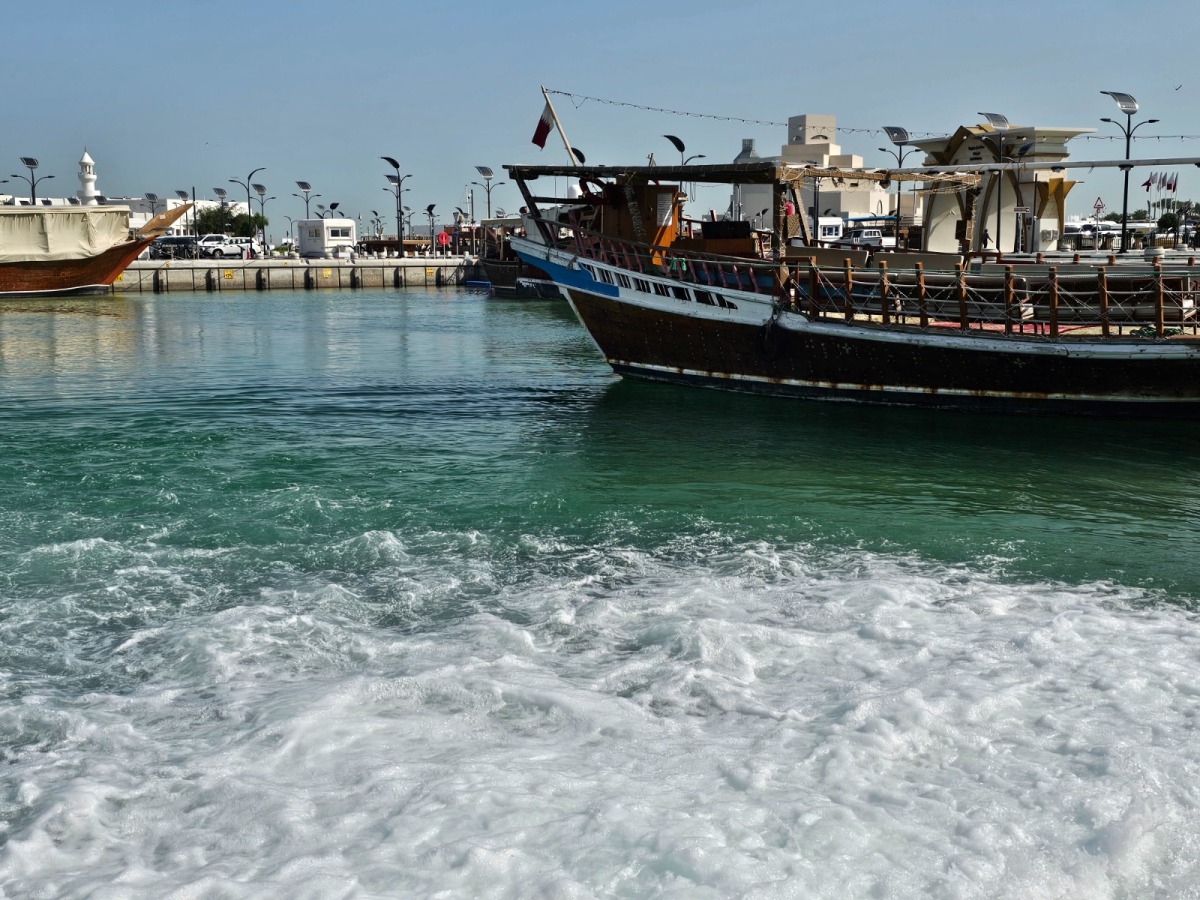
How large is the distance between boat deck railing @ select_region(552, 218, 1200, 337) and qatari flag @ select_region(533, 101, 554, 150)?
143 inches

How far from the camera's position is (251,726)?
6.21 m

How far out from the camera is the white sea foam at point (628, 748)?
4871mm

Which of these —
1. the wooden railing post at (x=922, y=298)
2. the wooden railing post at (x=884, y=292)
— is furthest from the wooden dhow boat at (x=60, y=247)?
the wooden railing post at (x=922, y=298)

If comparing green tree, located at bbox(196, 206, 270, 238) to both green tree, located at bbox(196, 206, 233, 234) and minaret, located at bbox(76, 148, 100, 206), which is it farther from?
minaret, located at bbox(76, 148, 100, 206)

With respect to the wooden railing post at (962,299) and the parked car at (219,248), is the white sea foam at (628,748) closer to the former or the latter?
the wooden railing post at (962,299)

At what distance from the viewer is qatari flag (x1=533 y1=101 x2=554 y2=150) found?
2336cm

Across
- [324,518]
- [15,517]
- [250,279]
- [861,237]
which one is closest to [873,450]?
[324,518]

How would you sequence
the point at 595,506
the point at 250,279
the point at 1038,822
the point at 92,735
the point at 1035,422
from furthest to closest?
1. the point at 250,279
2. the point at 1035,422
3. the point at 595,506
4. the point at 92,735
5. the point at 1038,822

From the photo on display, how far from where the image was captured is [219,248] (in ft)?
295

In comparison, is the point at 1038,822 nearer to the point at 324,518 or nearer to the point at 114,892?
the point at 114,892

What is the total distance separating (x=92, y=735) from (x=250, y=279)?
7266 cm

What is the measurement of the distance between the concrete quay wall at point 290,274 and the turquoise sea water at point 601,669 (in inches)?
2343

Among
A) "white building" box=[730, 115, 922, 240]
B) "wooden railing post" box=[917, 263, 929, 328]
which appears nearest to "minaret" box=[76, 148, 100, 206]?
"white building" box=[730, 115, 922, 240]

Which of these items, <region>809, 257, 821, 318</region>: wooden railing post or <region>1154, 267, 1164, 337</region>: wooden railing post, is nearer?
<region>1154, 267, 1164, 337</region>: wooden railing post
